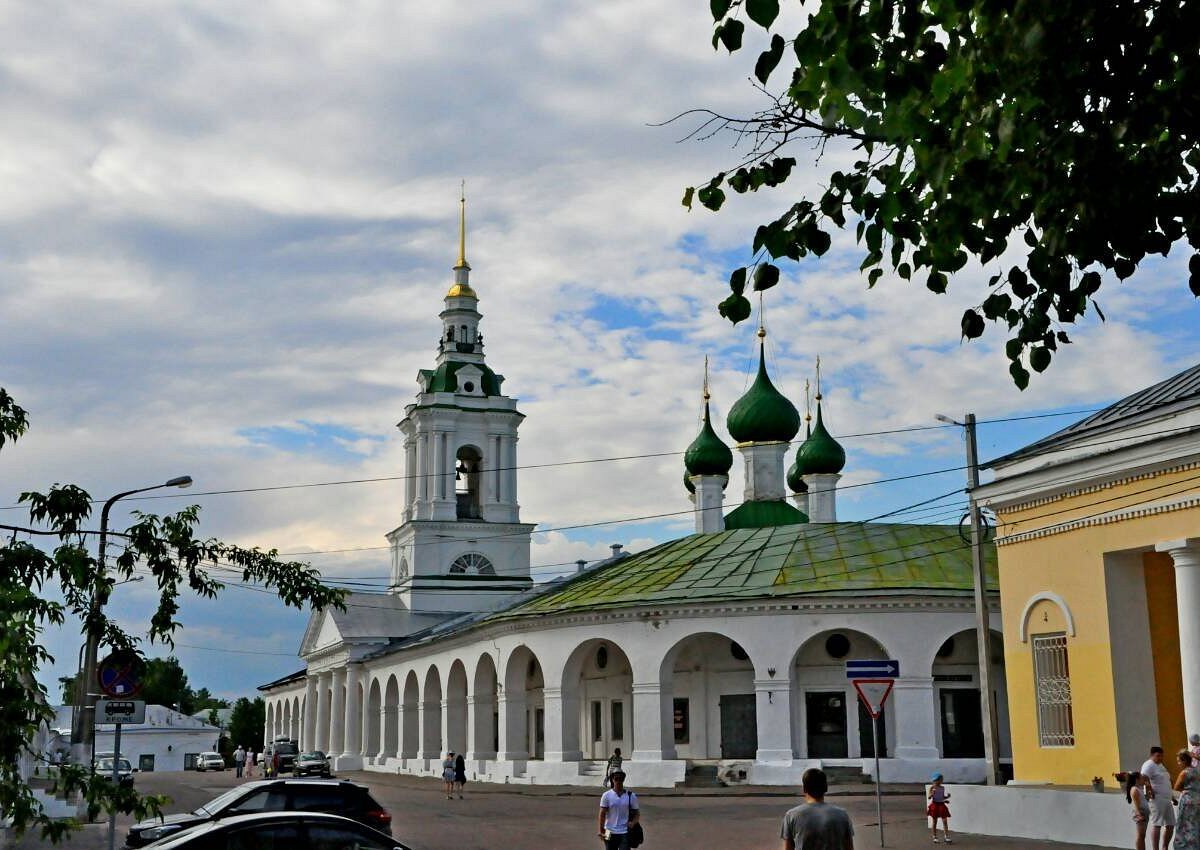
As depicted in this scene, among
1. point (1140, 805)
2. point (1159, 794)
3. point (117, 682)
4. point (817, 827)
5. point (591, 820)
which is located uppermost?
point (117, 682)

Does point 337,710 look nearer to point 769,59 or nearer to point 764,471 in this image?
point 764,471

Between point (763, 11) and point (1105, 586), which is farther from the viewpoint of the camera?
point (1105, 586)

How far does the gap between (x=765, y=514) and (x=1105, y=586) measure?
104 feet

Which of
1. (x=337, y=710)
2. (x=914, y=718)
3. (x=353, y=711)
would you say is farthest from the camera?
(x=337, y=710)

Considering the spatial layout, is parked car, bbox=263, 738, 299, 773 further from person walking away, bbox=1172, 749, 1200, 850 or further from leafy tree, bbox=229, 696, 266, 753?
leafy tree, bbox=229, 696, 266, 753

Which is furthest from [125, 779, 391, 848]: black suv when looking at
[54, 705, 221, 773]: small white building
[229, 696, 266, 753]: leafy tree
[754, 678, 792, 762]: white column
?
[229, 696, 266, 753]: leafy tree

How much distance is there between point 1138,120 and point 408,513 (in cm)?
5692

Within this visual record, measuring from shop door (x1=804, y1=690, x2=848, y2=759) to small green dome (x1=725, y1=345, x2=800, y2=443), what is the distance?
46.4ft

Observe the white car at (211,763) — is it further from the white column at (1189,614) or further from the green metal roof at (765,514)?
the white column at (1189,614)

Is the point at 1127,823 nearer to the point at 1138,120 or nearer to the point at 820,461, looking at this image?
the point at 1138,120

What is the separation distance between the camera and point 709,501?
2005 inches

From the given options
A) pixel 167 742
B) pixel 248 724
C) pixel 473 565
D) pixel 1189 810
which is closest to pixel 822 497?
pixel 473 565

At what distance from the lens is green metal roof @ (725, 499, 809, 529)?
168 ft

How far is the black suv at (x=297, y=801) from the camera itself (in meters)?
17.3
